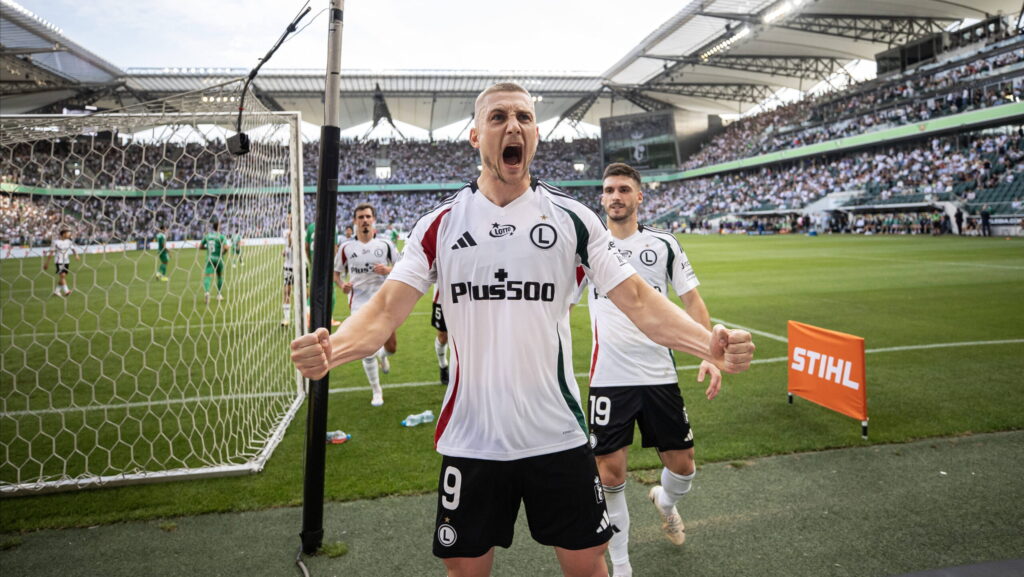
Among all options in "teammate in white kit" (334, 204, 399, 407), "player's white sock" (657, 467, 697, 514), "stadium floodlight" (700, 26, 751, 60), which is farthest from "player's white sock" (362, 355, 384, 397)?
"stadium floodlight" (700, 26, 751, 60)

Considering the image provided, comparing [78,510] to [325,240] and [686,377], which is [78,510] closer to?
[325,240]

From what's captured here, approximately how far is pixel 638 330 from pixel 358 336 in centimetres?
212

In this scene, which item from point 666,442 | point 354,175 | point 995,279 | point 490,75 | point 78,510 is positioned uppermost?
point 490,75

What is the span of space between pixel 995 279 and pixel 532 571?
1694cm

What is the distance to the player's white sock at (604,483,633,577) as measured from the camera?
324 cm

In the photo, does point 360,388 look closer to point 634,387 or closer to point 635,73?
point 634,387

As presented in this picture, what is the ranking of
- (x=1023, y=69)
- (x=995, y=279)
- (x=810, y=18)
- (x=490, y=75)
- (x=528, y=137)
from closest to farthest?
(x=528, y=137)
(x=995, y=279)
(x=1023, y=69)
(x=810, y=18)
(x=490, y=75)

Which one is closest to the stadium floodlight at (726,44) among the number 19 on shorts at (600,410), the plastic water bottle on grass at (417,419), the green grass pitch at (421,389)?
the green grass pitch at (421,389)

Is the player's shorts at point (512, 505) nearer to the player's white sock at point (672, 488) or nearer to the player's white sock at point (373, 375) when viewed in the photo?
the player's white sock at point (672, 488)

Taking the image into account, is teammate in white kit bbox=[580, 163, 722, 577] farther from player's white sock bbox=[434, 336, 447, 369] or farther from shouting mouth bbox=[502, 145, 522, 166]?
player's white sock bbox=[434, 336, 447, 369]

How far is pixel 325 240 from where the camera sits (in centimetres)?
340

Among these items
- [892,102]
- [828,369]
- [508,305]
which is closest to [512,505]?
[508,305]

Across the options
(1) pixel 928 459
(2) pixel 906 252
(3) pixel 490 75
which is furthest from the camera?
(3) pixel 490 75

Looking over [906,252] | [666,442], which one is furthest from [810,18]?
[666,442]
